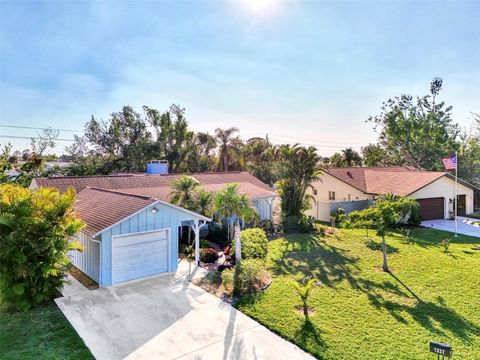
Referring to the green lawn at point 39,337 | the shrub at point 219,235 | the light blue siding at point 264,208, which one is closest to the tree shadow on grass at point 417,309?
the shrub at point 219,235

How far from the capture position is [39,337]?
7.78 m

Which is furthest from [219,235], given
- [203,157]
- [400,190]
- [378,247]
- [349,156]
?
[349,156]

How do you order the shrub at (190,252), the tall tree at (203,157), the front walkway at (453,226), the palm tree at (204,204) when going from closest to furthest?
1. the shrub at (190,252)
2. the palm tree at (204,204)
3. the front walkway at (453,226)
4. the tall tree at (203,157)

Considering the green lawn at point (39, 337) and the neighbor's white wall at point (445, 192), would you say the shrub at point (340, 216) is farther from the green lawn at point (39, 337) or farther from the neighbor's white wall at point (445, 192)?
the green lawn at point (39, 337)

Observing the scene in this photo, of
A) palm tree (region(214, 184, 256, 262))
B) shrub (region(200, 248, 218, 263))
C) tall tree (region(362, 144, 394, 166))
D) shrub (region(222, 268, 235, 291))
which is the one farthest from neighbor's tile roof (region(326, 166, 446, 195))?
tall tree (region(362, 144, 394, 166))

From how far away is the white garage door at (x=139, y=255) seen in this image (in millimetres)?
11633

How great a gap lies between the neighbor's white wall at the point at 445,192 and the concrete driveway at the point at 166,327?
791 inches

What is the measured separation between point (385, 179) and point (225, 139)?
2029cm

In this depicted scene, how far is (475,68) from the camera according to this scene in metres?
21.5

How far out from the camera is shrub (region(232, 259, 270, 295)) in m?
10.9

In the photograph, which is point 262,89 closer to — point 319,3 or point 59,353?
point 319,3

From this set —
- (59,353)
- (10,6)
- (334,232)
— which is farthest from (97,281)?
(334,232)

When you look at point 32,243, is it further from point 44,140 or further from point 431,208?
point 44,140

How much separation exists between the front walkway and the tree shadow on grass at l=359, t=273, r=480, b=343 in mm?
12586
